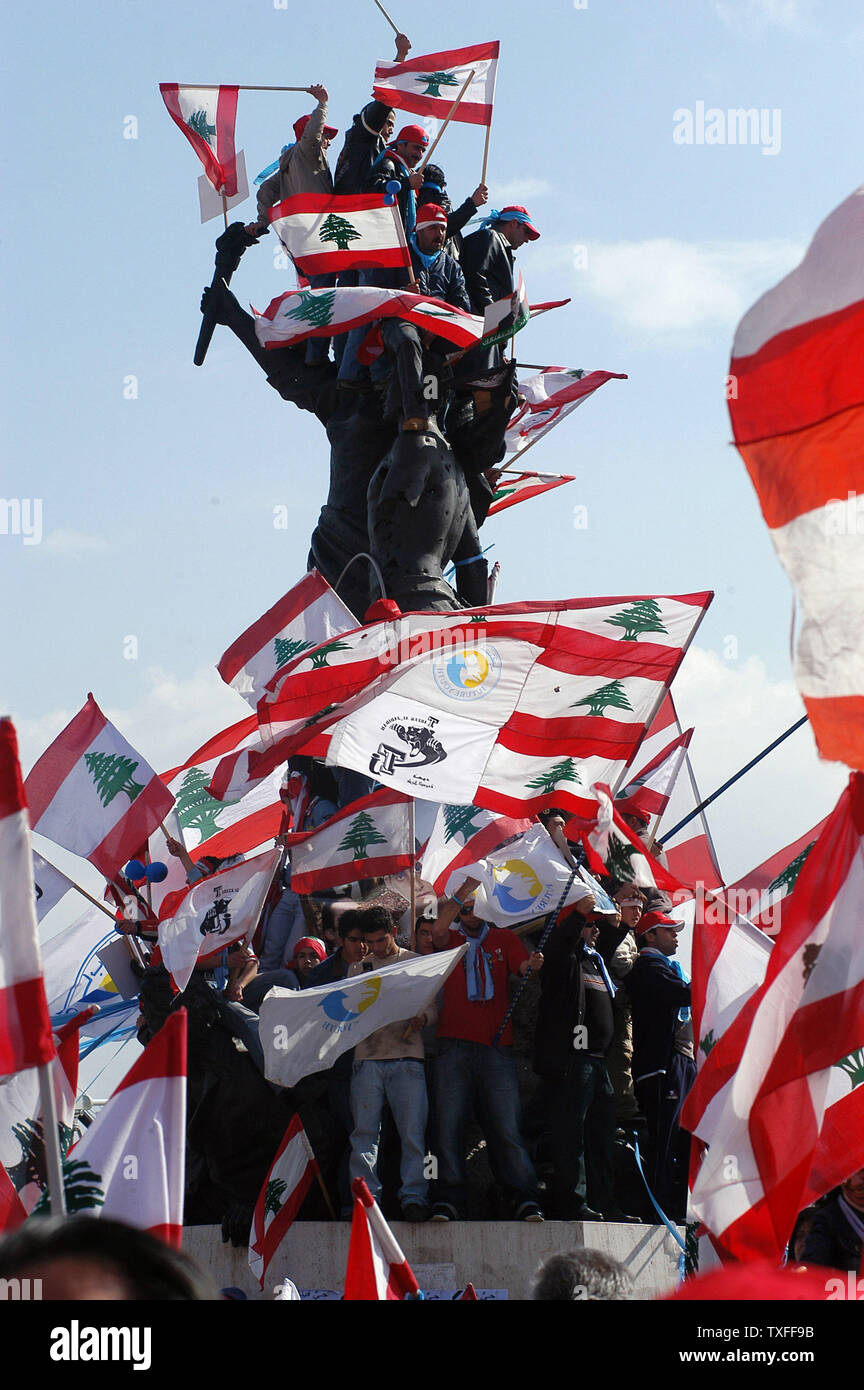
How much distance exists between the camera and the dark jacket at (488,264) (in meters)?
17.3

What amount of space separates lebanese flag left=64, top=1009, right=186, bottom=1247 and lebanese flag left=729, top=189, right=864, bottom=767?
2.23 m

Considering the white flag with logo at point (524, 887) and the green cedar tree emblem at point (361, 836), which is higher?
the green cedar tree emblem at point (361, 836)

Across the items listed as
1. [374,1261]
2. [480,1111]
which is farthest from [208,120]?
[374,1261]

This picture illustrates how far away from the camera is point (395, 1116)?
10562 mm

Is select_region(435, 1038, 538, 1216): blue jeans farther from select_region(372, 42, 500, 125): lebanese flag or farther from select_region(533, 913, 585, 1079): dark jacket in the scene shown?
select_region(372, 42, 500, 125): lebanese flag

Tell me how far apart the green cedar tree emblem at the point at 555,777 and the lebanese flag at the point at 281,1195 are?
264 centimetres

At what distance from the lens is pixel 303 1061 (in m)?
10.4

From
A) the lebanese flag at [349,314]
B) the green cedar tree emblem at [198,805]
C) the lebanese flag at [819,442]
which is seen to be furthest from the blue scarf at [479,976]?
the lebanese flag at [349,314]

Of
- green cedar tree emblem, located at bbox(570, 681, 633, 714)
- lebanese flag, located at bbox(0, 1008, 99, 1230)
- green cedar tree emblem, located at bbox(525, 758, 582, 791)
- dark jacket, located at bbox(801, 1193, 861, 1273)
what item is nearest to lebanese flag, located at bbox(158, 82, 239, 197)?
green cedar tree emblem, located at bbox(570, 681, 633, 714)

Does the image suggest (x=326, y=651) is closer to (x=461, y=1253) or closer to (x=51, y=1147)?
(x=461, y=1253)

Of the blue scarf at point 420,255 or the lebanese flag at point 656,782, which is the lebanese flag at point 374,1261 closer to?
the lebanese flag at point 656,782

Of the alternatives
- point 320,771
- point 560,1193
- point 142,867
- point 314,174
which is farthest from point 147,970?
point 314,174

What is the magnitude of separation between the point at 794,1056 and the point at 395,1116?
494 centimetres

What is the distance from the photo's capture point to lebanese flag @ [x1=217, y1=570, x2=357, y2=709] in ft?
47.6
